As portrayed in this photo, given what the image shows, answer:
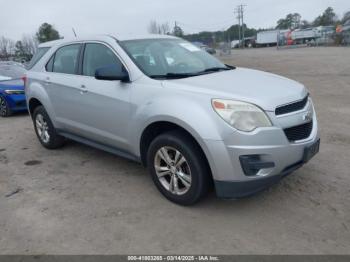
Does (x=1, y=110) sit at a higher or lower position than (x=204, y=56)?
lower

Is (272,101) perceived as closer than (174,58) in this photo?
Yes

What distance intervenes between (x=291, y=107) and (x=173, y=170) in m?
1.33

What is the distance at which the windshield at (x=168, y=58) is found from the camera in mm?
3973

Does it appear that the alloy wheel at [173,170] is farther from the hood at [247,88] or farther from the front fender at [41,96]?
the front fender at [41,96]

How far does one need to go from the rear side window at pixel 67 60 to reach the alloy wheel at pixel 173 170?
6.41 ft

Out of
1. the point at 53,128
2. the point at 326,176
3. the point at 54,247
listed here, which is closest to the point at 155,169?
the point at 54,247

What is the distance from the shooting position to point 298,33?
2692 inches

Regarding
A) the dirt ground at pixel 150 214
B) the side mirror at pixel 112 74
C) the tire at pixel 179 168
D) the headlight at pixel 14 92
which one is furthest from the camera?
the headlight at pixel 14 92

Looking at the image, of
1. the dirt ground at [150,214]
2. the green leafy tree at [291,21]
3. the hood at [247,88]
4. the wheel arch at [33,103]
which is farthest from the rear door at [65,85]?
the green leafy tree at [291,21]

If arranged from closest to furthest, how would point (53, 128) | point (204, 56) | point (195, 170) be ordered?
1. point (195, 170)
2. point (204, 56)
3. point (53, 128)

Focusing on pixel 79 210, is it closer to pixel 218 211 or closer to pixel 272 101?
pixel 218 211

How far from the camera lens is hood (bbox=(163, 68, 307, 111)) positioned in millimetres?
3205

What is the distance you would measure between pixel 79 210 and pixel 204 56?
252cm

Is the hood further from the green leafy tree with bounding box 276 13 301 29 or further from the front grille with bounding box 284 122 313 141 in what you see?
the green leafy tree with bounding box 276 13 301 29
